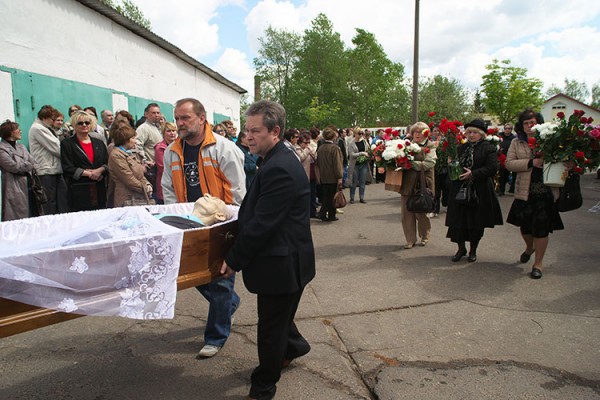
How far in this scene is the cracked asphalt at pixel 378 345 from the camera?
3104 millimetres

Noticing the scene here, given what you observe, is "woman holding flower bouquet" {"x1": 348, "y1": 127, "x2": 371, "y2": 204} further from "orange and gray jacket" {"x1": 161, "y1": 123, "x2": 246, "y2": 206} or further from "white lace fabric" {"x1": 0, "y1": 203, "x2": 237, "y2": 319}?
"white lace fabric" {"x1": 0, "y1": 203, "x2": 237, "y2": 319}

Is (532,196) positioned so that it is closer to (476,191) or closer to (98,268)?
(476,191)

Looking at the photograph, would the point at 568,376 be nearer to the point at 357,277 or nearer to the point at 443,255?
the point at 357,277

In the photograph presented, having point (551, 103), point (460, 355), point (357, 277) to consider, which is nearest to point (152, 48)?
point (357, 277)

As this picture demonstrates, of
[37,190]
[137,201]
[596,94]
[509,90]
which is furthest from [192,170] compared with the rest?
[596,94]

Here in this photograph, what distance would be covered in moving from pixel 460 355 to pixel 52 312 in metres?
3.01

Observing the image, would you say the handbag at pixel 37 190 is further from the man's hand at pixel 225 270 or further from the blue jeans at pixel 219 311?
the man's hand at pixel 225 270

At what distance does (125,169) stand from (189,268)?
3.14m

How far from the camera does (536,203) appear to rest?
547cm

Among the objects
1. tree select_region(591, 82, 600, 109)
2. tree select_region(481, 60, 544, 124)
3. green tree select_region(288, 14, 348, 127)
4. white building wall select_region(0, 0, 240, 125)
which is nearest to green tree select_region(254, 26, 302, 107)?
green tree select_region(288, 14, 348, 127)

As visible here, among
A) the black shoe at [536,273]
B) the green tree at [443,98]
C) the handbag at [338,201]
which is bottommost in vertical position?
the black shoe at [536,273]

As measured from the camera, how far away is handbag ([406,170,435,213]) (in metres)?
6.55

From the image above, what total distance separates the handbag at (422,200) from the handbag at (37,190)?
5.43 meters

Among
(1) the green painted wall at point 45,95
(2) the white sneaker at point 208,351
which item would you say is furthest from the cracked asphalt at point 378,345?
(1) the green painted wall at point 45,95
